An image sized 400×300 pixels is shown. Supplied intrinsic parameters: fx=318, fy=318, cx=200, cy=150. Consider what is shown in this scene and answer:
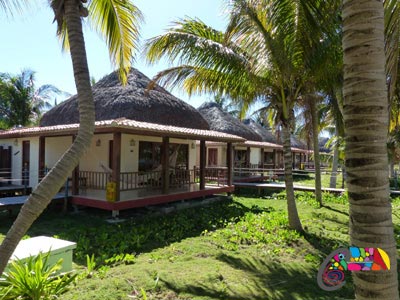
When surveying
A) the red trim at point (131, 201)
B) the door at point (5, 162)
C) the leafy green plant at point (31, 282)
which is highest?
the door at point (5, 162)

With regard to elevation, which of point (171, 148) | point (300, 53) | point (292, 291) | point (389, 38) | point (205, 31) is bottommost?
point (292, 291)

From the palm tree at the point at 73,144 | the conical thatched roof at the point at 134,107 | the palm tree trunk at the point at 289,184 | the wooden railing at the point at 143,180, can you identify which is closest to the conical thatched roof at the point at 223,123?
the conical thatched roof at the point at 134,107

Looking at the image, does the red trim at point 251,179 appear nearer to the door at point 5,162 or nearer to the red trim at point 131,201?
the red trim at point 131,201

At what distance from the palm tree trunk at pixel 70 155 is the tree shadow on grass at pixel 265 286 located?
105 inches

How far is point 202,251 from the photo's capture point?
23.1 feet

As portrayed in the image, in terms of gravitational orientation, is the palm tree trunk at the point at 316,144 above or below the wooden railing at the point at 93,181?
above

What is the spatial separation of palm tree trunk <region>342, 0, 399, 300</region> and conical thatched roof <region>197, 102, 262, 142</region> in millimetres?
21979

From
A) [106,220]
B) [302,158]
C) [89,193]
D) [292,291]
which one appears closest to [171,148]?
[89,193]

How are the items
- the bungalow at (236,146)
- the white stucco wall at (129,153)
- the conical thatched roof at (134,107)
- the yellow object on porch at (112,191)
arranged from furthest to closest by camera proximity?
1. the bungalow at (236,146)
2. the conical thatched roof at (134,107)
3. the white stucco wall at (129,153)
4. the yellow object on porch at (112,191)

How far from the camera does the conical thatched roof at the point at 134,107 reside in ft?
45.6

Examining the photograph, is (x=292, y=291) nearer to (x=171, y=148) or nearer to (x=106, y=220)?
(x=106, y=220)

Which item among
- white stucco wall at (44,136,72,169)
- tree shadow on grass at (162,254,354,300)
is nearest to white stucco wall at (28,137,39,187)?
white stucco wall at (44,136,72,169)

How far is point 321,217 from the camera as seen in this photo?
11.2m

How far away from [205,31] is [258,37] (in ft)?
5.24
